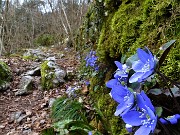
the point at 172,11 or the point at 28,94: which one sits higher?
the point at 172,11

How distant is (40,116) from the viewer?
12.1 feet

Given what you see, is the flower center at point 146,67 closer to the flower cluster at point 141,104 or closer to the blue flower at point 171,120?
the flower cluster at point 141,104

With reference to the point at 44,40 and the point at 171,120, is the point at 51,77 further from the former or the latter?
the point at 44,40

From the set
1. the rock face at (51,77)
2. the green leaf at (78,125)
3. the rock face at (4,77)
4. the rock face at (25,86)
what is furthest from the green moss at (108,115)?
the rock face at (4,77)

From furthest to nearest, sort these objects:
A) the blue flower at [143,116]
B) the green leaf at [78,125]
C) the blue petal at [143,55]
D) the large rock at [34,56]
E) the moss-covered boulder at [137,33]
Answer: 1. the large rock at [34,56]
2. the green leaf at [78,125]
3. the moss-covered boulder at [137,33]
4. the blue petal at [143,55]
5. the blue flower at [143,116]

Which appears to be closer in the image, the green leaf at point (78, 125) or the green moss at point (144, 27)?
the green moss at point (144, 27)

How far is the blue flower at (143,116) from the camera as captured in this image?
64cm

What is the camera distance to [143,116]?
70 cm

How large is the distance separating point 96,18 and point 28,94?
2.27m

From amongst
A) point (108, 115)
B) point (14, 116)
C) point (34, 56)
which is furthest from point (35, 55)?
point (108, 115)

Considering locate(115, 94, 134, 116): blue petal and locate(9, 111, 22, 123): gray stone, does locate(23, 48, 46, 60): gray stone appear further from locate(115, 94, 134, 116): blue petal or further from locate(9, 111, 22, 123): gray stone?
locate(115, 94, 134, 116): blue petal

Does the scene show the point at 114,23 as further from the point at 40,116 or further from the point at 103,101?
the point at 40,116

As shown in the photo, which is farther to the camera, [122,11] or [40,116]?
[40,116]

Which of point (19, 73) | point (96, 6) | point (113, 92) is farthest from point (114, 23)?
point (19, 73)
